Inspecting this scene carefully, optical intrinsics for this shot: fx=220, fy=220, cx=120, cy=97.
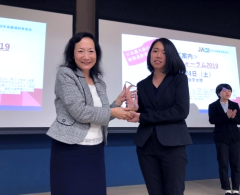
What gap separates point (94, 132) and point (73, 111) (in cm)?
16

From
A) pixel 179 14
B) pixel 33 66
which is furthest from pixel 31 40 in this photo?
pixel 179 14

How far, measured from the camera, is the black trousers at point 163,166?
3.76 feet

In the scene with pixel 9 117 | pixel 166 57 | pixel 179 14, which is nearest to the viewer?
pixel 166 57

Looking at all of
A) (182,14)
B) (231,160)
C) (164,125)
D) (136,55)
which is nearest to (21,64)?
(136,55)

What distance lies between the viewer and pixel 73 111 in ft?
3.32

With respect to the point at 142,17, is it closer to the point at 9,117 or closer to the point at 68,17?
the point at 68,17

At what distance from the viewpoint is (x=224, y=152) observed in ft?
8.45

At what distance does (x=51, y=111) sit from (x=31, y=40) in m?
0.89

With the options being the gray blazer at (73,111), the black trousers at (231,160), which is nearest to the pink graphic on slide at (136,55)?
the black trousers at (231,160)

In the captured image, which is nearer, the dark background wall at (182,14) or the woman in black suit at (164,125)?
the woman in black suit at (164,125)

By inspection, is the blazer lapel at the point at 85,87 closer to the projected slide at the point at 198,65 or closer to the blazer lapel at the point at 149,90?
the blazer lapel at the point at 149,90

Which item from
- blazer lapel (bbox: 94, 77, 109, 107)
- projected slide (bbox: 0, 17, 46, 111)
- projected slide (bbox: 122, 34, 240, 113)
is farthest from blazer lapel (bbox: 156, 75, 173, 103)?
projected slide (bbox: 0, 17, 46, 111)

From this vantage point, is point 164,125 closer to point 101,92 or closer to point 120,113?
point 120,113

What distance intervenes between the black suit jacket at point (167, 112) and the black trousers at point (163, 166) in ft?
0.14
